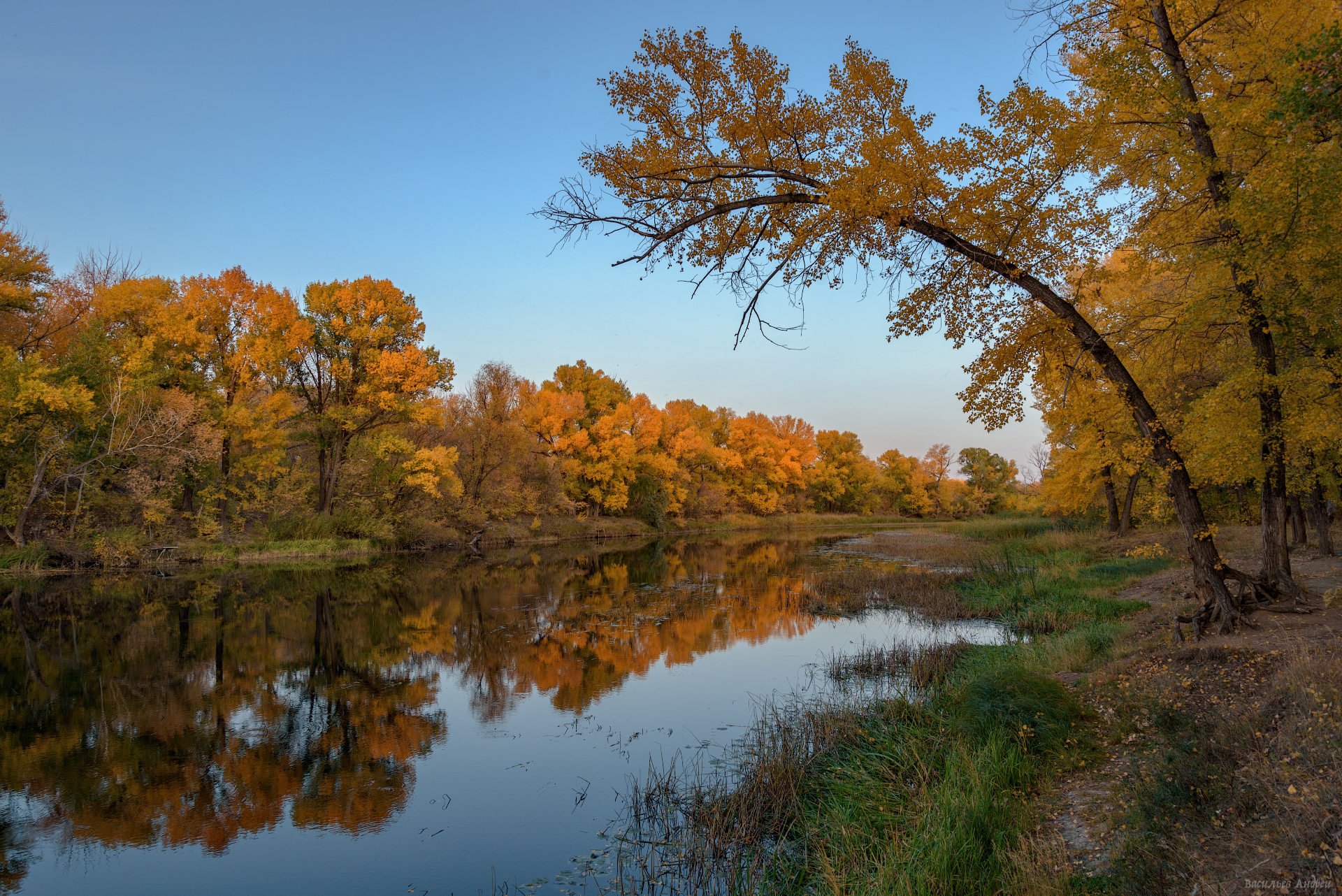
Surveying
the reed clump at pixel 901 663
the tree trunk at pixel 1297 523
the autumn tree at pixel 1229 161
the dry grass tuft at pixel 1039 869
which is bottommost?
the reed clump at pixel 901 663

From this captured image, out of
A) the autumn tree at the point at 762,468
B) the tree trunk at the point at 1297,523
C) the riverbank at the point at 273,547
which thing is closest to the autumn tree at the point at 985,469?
the autumn tree at the point at 762,468

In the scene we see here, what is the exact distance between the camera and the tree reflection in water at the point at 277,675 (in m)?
6.52

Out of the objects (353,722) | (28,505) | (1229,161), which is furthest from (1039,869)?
(28,505)

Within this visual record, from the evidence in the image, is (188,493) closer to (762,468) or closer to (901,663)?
(901,663)

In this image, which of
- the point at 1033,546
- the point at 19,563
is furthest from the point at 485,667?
the point at 1033,546

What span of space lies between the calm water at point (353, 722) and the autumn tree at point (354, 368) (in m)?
12.2

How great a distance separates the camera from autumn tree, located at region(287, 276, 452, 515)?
2952cm

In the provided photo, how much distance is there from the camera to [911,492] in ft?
256

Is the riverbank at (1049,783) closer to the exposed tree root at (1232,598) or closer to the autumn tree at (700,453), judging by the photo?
the exposed tree root at (1232,598)

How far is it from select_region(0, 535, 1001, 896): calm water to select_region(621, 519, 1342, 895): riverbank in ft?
4.61

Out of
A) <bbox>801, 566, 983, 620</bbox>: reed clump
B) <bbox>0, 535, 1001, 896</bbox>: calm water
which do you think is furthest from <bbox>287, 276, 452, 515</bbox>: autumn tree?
<bbox>801, 566, 983, 620</bbox>: reed clump

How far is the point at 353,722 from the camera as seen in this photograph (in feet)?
29.0

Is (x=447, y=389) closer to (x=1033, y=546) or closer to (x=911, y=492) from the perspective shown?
(x=1033, y=546)

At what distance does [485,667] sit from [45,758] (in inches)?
221
